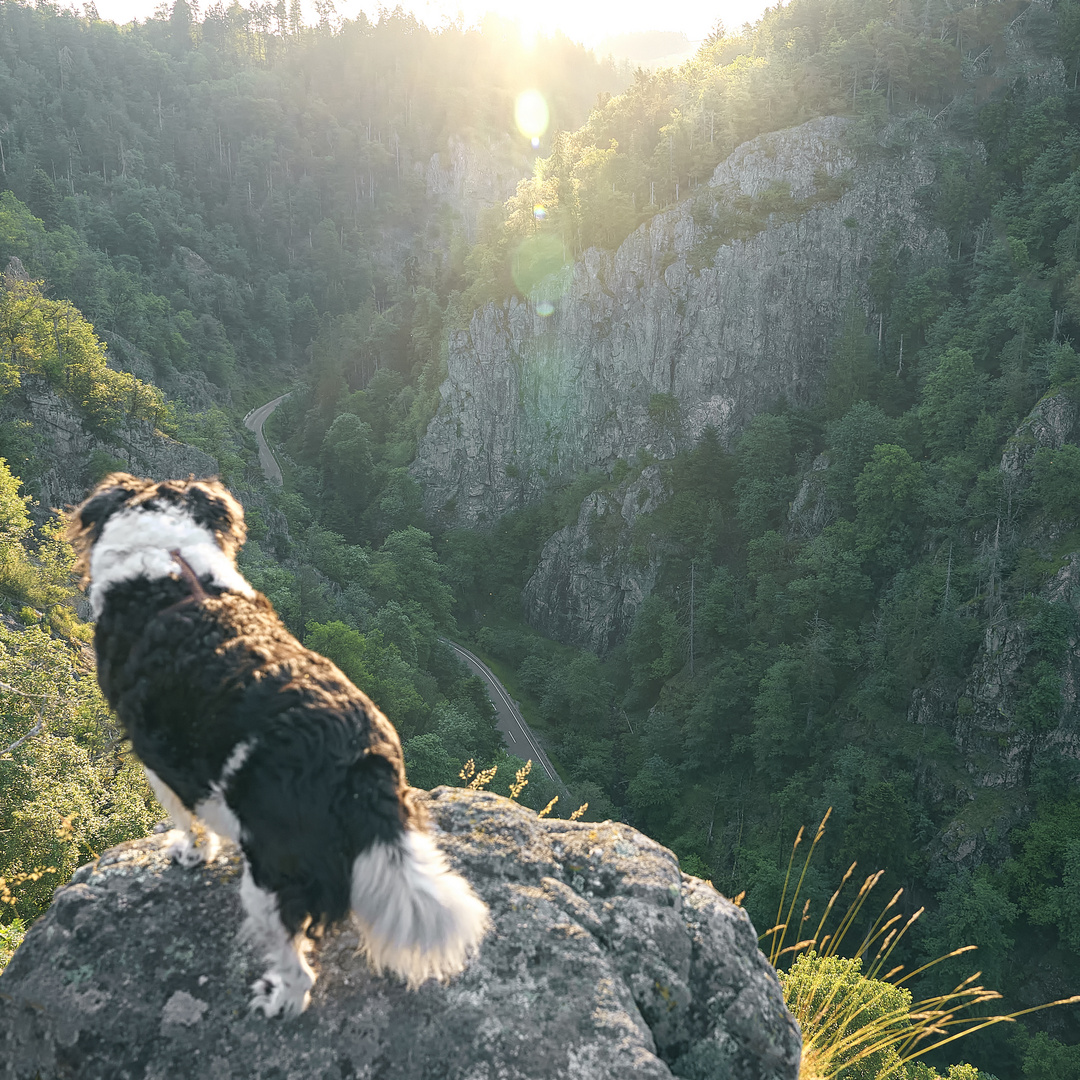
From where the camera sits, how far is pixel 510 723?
4891 centimetres

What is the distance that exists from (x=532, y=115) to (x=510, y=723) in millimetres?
106575

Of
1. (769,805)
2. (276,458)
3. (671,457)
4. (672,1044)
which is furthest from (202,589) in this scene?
(276,458)

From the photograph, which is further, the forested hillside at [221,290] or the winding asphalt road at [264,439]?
the winding asphalt road at [264,439]

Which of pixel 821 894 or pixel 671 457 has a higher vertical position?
pixel 671 457

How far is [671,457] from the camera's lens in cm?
5628

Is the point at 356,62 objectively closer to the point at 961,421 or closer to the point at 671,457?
the point at 671,457

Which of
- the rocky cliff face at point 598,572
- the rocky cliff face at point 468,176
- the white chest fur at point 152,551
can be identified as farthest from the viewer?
the rocky cliff face at point 468,176

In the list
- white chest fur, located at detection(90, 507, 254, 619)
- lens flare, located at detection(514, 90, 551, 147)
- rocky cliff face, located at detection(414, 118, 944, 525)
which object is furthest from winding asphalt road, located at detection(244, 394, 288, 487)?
lens flare, located at detection(514, 90, 551, 147)

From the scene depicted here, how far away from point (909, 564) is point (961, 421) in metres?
8.46

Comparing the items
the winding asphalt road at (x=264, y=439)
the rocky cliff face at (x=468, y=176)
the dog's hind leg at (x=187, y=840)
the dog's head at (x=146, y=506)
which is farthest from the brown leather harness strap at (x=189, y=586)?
the rocky cliff face at (x=468, y=176)

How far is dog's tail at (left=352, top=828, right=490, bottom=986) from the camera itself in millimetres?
3611

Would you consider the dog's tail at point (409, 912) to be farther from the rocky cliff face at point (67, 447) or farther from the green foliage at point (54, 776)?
the rocky cliff face at point (67, 447)

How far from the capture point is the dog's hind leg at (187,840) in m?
4.42

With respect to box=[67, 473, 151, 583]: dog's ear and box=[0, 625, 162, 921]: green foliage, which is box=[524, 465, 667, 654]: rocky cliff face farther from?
box=[67, 473, 151, 583]: dog's ear
